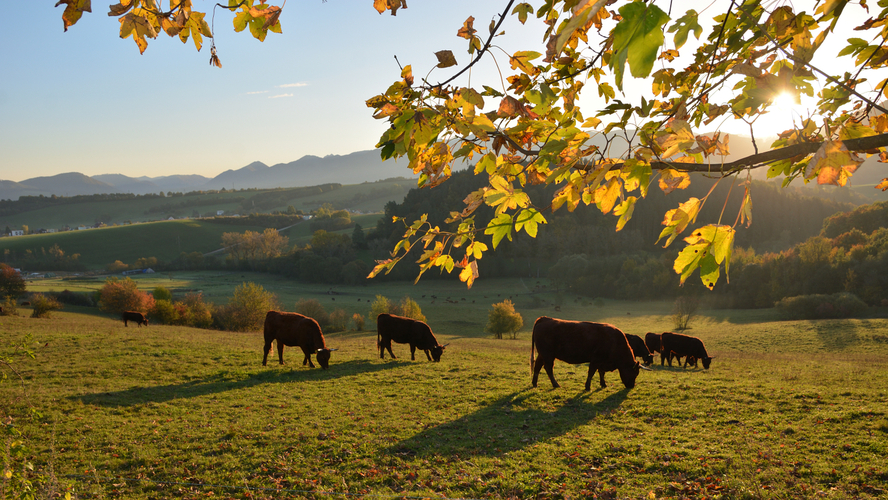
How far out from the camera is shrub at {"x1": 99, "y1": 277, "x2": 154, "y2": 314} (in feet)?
138

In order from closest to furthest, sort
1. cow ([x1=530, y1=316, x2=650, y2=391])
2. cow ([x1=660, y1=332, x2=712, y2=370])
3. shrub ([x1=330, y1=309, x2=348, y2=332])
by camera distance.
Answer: cow ([x1=530, y1=316, x2=650, y2=391]) → cow ([x1=660, y1=332, x2=712, y2=370]) → shrub ([x1=330, y1=309, x2=348, y2=332])

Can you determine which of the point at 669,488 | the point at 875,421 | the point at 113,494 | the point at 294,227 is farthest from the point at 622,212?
the point at 294,227

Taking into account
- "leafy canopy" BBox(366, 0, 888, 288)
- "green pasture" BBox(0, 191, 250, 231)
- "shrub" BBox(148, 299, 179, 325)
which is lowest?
"shrub" BBox(148, 299, 179, 325)

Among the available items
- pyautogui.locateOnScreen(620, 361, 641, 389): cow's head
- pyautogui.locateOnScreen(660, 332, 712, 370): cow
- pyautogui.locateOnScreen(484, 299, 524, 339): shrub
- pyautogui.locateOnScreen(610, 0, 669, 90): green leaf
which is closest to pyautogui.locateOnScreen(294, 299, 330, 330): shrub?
pyautogui.locateOnScreen(484, 299, 524, 339): shrub

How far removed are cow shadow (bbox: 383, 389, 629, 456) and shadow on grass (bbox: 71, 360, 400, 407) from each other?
221 inches

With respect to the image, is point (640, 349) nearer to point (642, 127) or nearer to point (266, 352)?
point (266, 352)

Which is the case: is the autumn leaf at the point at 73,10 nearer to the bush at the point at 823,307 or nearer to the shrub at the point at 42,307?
the shrub at the point at 42,307

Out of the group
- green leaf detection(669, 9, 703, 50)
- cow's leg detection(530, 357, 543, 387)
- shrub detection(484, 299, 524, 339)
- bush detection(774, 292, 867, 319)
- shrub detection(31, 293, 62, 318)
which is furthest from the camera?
bush detection(774, 292, 867, 319)

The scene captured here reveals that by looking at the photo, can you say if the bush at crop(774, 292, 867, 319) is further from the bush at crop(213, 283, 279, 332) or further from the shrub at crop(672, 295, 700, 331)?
the bush at crop(213, 283, 279, 332)

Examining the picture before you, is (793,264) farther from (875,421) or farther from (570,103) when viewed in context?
(570,103)

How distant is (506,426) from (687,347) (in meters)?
12.5

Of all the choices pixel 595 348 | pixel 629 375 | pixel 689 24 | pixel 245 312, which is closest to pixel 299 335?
pixel 595 348

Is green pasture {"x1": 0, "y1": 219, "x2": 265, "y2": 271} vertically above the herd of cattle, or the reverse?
green pasture {"x1": 0, "y1": 219, "x2": 265, "y2": 271}

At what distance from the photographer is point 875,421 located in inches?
307
